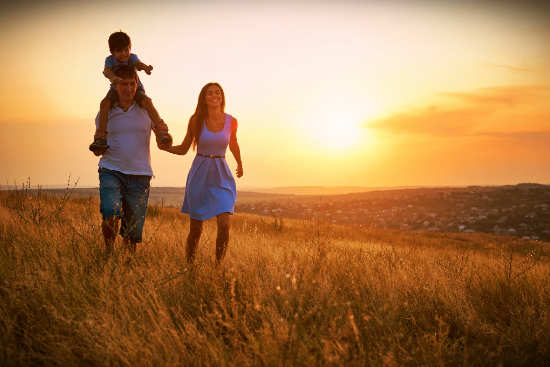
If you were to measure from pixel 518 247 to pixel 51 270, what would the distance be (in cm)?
1065

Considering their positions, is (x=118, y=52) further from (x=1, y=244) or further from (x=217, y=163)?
(x=1, y=244)

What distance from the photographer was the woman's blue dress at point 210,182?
13.4 ft

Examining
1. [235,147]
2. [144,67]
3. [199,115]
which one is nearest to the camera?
[144,67]

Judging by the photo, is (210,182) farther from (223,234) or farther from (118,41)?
(118,41)

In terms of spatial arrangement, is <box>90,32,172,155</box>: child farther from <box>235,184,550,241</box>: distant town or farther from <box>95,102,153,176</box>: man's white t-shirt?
<box>235,184,550,241</box>: distant town

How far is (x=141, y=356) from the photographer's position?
1.95 m

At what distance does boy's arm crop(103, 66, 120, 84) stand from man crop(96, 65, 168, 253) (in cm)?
5

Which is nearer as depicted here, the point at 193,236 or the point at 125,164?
the point at 125,164

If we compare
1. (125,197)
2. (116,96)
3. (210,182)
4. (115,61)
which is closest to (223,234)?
(210,182)

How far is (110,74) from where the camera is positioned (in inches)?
141

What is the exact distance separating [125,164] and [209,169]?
95 centimetres

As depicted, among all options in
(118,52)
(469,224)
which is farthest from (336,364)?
(469,224)

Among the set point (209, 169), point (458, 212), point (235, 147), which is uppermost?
point (235, 147)

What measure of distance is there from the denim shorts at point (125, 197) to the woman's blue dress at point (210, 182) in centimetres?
52
